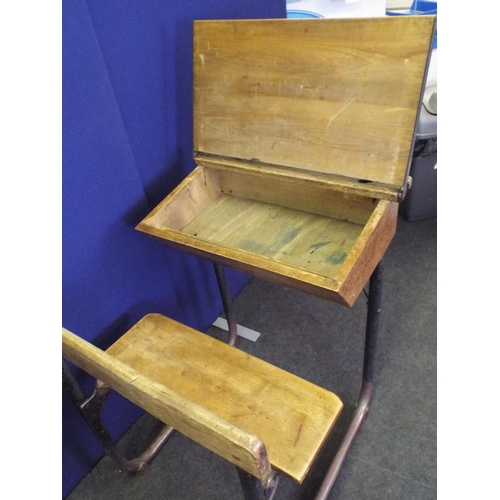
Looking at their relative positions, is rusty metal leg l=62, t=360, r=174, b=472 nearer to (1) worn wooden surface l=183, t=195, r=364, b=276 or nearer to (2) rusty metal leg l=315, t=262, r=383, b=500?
(1) worn wooden surface l=183, t=195, r=364, b=276

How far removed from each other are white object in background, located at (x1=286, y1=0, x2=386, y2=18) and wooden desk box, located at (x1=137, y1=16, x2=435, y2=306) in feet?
3.01

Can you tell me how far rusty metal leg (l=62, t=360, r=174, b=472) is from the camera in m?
0.92

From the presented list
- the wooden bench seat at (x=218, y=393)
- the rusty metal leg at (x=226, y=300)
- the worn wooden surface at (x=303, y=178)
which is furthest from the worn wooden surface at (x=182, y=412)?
the rusty metal leg at (x=226, y=300)

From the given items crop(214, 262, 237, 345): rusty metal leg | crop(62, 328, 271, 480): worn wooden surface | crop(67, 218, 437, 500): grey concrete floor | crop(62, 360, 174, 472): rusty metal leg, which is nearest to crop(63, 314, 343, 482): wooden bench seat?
crop(62, 328, 271, 480): worn wooden surface

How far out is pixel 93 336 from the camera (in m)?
1.18

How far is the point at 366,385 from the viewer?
1331 millimetres

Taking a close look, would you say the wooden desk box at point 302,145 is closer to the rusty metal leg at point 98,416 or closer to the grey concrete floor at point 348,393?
the rusty metal leg at point 98,416

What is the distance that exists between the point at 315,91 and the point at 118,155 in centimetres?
52

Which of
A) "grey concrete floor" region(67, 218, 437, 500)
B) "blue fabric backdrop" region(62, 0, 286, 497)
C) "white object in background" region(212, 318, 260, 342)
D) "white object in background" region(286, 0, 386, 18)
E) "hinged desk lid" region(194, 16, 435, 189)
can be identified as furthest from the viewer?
"white object in background" region(286, 0, 386, 18)
